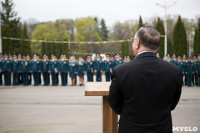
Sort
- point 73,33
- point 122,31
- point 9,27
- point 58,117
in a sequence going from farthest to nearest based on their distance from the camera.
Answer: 1. point 73,33
2. point 122,31
3. point 9,27
4. point 58,117

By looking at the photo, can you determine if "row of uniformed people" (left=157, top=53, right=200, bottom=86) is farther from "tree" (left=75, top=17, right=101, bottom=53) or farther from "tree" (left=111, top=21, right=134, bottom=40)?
"tree" (left=75, top=17, right=101, bottom=53)

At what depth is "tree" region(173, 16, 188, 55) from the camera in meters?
29.9

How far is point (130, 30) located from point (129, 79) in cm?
5308

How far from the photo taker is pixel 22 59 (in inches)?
624

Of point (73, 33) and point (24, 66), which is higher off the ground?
point (73, 33)

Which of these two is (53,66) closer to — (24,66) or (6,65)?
(24,66)

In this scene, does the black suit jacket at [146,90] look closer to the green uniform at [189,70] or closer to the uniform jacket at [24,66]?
the green uniform at [189,70]

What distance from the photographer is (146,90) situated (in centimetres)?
198

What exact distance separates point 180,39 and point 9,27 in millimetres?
26475

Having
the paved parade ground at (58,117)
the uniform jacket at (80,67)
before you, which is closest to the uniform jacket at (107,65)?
the uniform jacket at (80,67)

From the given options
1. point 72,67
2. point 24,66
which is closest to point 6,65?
point 24,66

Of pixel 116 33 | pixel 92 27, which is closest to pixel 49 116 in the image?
pixel 116 33

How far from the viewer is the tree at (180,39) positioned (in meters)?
29.9

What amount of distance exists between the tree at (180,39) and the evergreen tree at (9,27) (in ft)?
79.9
